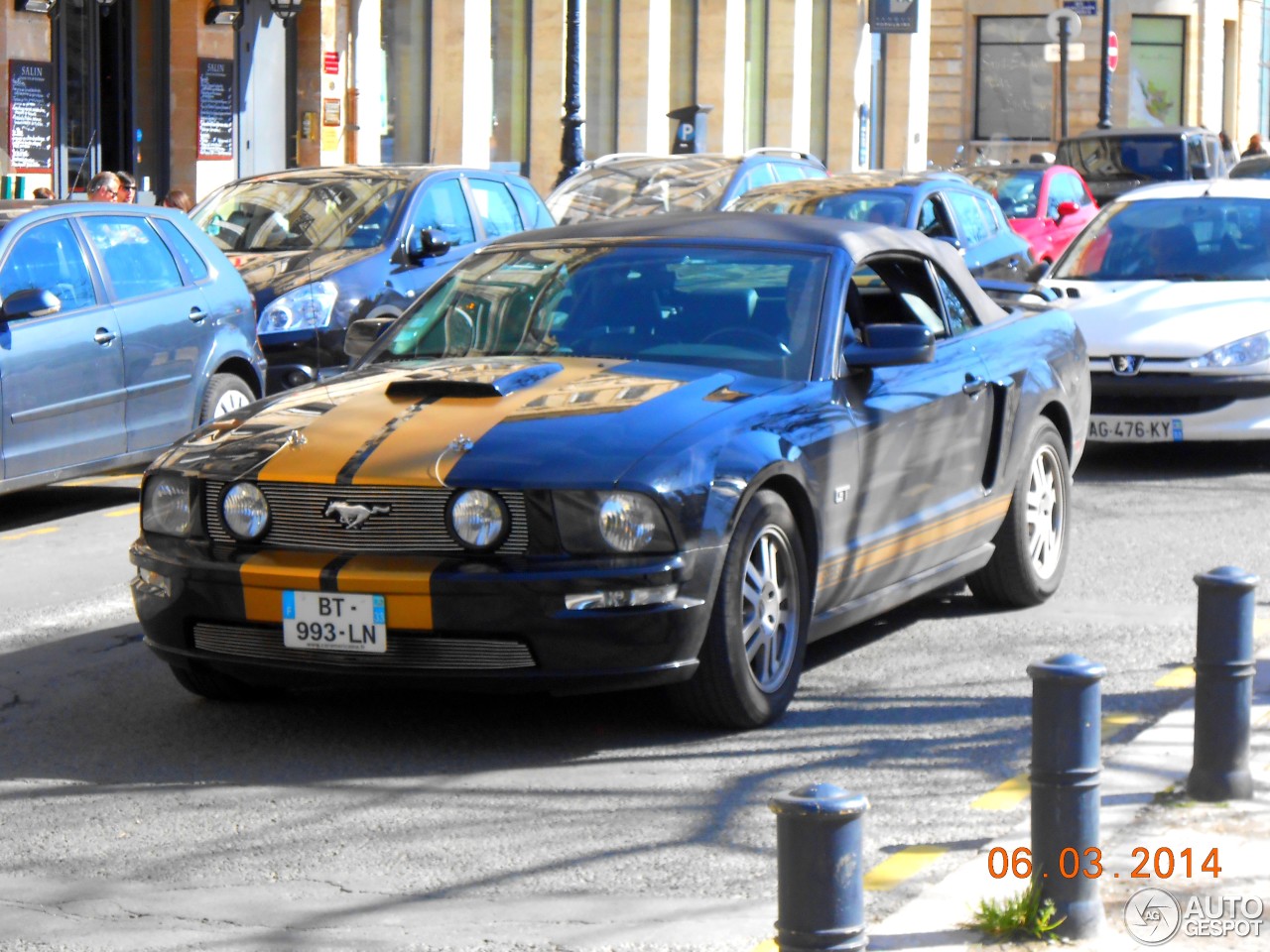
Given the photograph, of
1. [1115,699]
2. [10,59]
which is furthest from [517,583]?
[10,59]

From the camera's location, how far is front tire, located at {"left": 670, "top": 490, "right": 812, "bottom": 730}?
611 cm

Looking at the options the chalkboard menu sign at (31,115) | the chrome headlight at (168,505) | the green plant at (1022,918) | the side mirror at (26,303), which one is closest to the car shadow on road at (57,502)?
the side mirror at (26,303)

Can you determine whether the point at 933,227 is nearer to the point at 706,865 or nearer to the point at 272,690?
the point at 272,690

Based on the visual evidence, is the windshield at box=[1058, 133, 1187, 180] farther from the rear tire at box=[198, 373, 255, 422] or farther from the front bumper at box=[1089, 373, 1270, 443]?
the rear tire at box=[198, 373, 255, 422]

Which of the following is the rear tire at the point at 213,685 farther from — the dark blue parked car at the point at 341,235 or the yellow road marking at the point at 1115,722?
the dark blue parked car at the point at 341,235

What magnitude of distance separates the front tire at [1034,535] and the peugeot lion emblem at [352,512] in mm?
2949

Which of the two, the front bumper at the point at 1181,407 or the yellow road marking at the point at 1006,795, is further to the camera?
the front bumper at the point at 1181,407

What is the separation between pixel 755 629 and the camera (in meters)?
6.33

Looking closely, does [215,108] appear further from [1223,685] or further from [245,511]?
[1223,685]

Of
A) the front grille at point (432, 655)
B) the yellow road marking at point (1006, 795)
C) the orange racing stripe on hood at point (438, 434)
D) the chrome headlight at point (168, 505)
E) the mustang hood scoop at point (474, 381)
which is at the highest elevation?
the mustang hood scoop at point (474, 381)

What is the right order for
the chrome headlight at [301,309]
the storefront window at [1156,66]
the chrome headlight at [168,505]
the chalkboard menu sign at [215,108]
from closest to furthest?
the chrome headlight at [168,505]
the chrome headlight at [301,309]
the chalkboard menu sign at [215,108]
the storefront window at [1156,66]

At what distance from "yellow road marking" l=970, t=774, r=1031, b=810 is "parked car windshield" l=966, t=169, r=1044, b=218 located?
17.8m

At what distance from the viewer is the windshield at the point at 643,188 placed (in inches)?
695

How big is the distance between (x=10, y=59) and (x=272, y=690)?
50.4 ft
